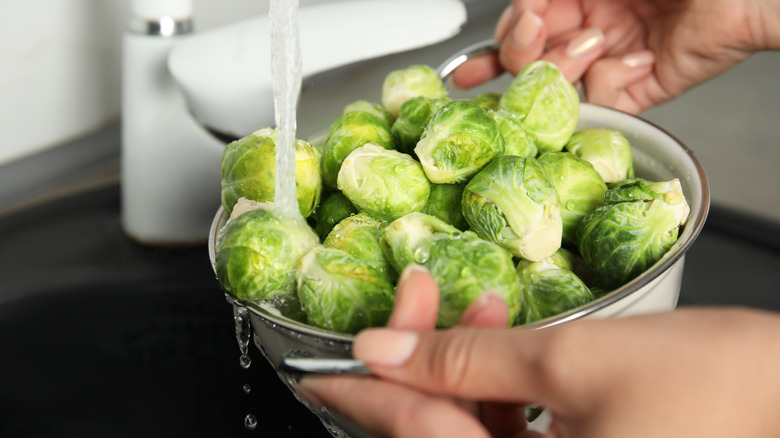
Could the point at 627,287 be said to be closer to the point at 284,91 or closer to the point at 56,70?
the point at 284,91

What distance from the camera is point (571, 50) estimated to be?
1.19 meters

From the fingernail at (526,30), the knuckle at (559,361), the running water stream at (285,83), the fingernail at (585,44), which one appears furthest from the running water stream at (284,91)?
the fingernail at (585,44)

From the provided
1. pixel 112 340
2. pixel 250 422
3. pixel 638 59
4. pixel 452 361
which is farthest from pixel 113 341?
pixel 638 59

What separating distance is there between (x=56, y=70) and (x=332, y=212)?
2.00 feet

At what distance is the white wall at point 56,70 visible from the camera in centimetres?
107

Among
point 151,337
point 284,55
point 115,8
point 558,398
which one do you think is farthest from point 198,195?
point 558,398

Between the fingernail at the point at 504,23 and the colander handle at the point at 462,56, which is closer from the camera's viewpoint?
the colander handle at the point at 462,56

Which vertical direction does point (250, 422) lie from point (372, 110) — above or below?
below

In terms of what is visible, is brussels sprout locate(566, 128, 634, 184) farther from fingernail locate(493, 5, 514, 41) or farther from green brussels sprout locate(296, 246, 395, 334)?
fingernail locate(493, 5, 514, 41)

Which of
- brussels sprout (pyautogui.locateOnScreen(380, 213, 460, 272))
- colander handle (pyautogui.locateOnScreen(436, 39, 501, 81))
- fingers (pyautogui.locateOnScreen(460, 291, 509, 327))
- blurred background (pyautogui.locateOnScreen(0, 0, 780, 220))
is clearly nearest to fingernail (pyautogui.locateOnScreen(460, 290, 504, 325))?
fingers (pyautogui.locateOnScreen(460, 291, 509, 327))

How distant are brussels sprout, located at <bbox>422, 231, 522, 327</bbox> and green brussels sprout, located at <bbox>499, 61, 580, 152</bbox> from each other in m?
0.25

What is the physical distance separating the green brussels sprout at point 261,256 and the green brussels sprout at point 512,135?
260 millimetres

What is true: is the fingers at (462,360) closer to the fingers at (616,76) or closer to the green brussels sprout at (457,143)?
the green brussels sprout at (457,143)

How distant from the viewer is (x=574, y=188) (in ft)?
Answer: 2.57
